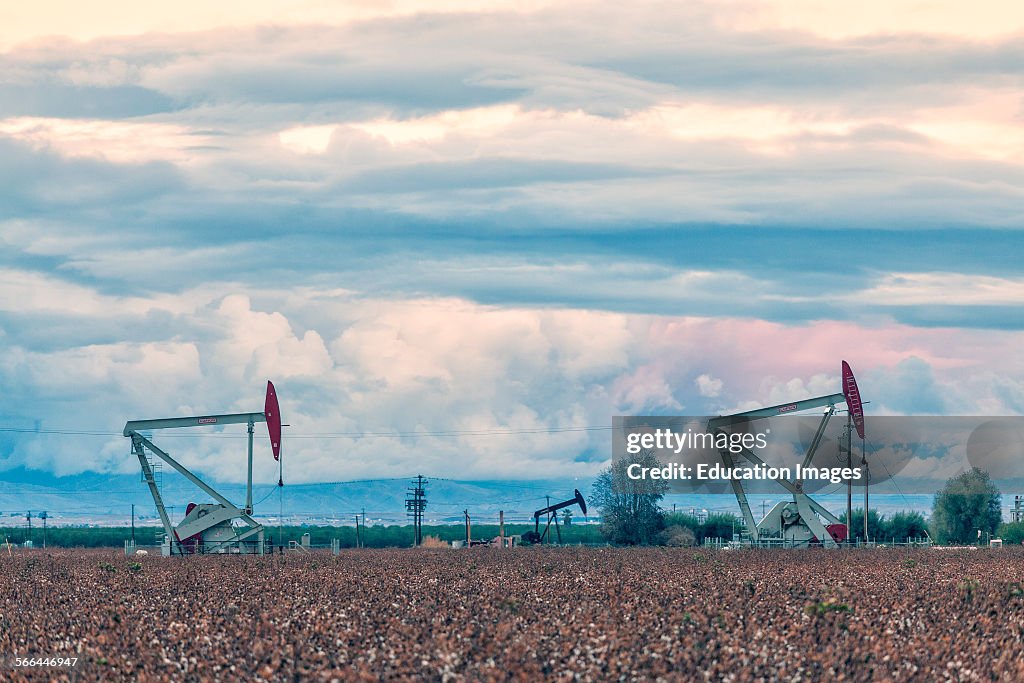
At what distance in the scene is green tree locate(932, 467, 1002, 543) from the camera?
124 meters

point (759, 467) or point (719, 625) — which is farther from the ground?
point (759, 467)

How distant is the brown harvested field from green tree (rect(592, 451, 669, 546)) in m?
71.5

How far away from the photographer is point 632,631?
79.0 ft

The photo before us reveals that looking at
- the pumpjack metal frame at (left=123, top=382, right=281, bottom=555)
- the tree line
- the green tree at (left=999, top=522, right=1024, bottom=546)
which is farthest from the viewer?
the green tree at (left=999, top=522, right=1024, bottom=546)

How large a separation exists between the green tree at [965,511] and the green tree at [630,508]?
975 inches

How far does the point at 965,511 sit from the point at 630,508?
32.7 meters

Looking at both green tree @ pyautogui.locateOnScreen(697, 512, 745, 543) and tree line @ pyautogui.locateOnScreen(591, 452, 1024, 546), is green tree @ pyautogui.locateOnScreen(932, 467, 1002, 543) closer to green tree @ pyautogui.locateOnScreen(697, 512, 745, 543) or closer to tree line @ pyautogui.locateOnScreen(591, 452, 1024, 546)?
tree line @ pyautogui.locateOnScreen(591, 452, 1024, 546)

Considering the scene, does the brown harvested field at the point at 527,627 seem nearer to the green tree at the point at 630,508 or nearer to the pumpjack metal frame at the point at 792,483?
the pumpjack metal frame at the point at 792,483

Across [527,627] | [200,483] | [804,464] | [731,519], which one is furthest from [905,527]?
[527,627]

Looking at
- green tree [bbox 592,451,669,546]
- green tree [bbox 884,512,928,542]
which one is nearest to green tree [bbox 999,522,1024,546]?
green tree [bbox 884,512,928,542]

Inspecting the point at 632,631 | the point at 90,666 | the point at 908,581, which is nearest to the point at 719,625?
the point at 632,631

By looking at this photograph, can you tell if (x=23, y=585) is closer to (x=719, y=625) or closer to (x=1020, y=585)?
(x=719, y=625)

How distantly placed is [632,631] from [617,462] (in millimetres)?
98012

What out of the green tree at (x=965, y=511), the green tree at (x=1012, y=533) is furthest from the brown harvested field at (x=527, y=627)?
the green tree at (x=965, y=511)
